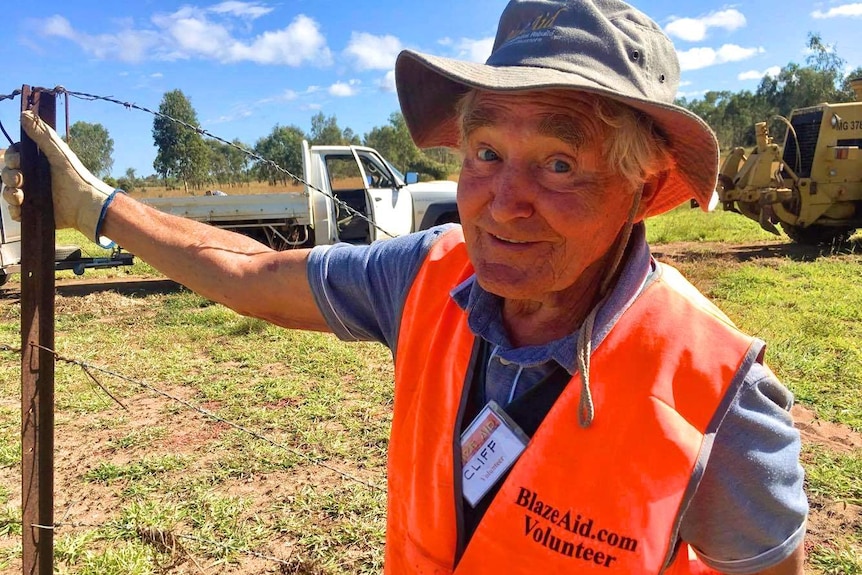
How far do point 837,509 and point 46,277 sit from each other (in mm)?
3583

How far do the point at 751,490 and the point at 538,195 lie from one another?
0.63m

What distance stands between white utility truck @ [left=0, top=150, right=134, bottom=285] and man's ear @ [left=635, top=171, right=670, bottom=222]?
7710 mm

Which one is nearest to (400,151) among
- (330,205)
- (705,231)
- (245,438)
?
(705,231)

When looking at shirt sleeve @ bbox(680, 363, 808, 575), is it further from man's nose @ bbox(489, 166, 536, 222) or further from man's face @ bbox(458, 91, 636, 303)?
man's nose @ bbox(489, 166, 536, 222)

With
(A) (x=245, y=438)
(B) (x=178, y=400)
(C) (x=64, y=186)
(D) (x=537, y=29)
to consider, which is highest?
(D) (x=537, y=29)

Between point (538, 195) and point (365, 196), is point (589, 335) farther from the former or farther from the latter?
point (365, 196)

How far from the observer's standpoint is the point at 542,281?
1188 millimetres

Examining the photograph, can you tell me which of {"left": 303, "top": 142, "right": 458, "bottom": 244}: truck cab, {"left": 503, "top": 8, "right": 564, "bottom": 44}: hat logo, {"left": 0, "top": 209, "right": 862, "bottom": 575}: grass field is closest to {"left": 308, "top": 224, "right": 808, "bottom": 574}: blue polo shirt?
{"left": 503, "top": 8, "right": 564, "bottom": 44}: hat logo

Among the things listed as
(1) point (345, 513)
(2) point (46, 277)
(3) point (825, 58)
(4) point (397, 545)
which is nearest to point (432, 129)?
(4) point (397, 545)

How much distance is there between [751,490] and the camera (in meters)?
1.04

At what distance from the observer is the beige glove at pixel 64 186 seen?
1.59 metres

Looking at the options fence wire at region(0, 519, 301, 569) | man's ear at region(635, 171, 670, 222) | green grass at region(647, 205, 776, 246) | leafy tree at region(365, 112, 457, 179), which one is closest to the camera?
man's ear at region(635, 171, 670, 222)

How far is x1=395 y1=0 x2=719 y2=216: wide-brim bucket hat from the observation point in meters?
1.06

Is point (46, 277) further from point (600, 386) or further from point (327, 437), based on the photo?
point (327, 437)
